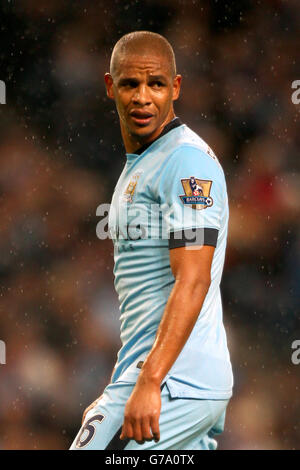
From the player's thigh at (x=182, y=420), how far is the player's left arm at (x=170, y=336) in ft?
0.40

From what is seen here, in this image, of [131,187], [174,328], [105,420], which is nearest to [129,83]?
[131,187]

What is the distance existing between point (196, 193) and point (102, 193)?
207 cm

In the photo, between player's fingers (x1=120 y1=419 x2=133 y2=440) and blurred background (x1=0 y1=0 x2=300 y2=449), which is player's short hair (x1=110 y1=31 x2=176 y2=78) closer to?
player's fingers (x1=120 y1=419 x2=133 y2=440)

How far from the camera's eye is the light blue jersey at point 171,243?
1.59 metres

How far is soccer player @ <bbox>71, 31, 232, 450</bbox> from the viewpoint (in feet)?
4.96

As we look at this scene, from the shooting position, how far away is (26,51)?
3.70 m

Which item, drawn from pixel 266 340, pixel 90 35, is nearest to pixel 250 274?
pixel 266 340

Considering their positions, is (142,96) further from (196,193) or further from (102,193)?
(102,193)

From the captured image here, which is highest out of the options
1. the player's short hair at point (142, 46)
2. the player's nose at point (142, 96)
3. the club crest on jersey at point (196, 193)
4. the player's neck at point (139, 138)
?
the player's short hair at point (142, 46)

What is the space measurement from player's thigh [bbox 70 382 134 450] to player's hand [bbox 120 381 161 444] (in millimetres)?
161

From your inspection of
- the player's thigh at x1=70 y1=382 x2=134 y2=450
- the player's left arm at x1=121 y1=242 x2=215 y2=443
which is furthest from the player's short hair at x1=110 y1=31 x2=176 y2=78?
the player's thigh at x1=70 y1=382 x2=134 y2=450

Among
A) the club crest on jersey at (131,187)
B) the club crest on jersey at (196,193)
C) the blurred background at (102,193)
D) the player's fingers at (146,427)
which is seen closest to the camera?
the player's fingers at (146,427)

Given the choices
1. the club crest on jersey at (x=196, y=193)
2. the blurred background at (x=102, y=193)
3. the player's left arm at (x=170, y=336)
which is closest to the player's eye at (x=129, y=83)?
the club crest on jersey at (x=196, y=193)

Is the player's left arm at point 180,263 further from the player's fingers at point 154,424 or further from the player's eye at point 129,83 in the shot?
the player's eye at point 129,83
